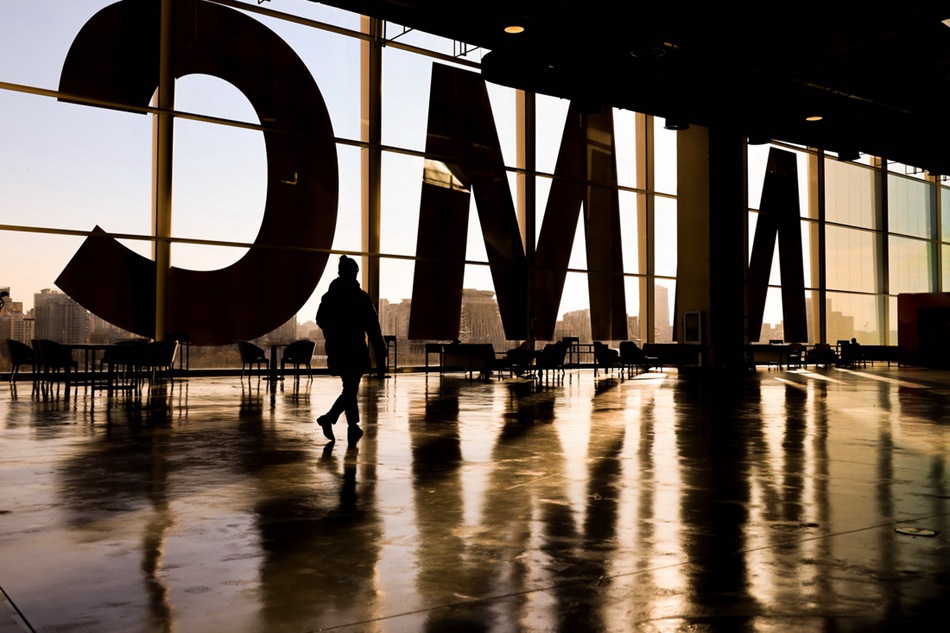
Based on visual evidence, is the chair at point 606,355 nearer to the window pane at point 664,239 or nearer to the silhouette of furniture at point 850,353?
the window pane at point 664,239

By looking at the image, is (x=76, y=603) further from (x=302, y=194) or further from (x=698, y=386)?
(x=302, y=194)

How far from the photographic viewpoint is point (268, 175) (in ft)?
51.7

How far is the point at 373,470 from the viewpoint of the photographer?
4.71m

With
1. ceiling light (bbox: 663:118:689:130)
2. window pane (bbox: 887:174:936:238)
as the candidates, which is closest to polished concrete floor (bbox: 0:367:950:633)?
ceiling light (bbox: 663:118:689:130)

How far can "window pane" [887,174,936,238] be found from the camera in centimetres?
2877

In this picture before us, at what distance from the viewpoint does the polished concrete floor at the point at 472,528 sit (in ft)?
7.37

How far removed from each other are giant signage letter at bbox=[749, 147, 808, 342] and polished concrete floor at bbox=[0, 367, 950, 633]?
17.8 m

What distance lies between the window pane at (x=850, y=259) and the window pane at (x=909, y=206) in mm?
1715

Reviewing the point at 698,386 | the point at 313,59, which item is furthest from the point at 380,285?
the point at 698,386

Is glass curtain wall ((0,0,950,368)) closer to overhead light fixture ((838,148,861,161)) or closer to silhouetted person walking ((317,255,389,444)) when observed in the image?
overhead light fixture ((838,148,861,161))

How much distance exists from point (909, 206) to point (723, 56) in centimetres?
2032

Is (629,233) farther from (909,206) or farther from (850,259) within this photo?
(909,206)

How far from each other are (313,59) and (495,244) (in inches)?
231

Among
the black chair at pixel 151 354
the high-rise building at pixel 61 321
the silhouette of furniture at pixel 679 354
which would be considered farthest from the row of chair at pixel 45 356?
the silhouette of furniture at pixel 679 354
